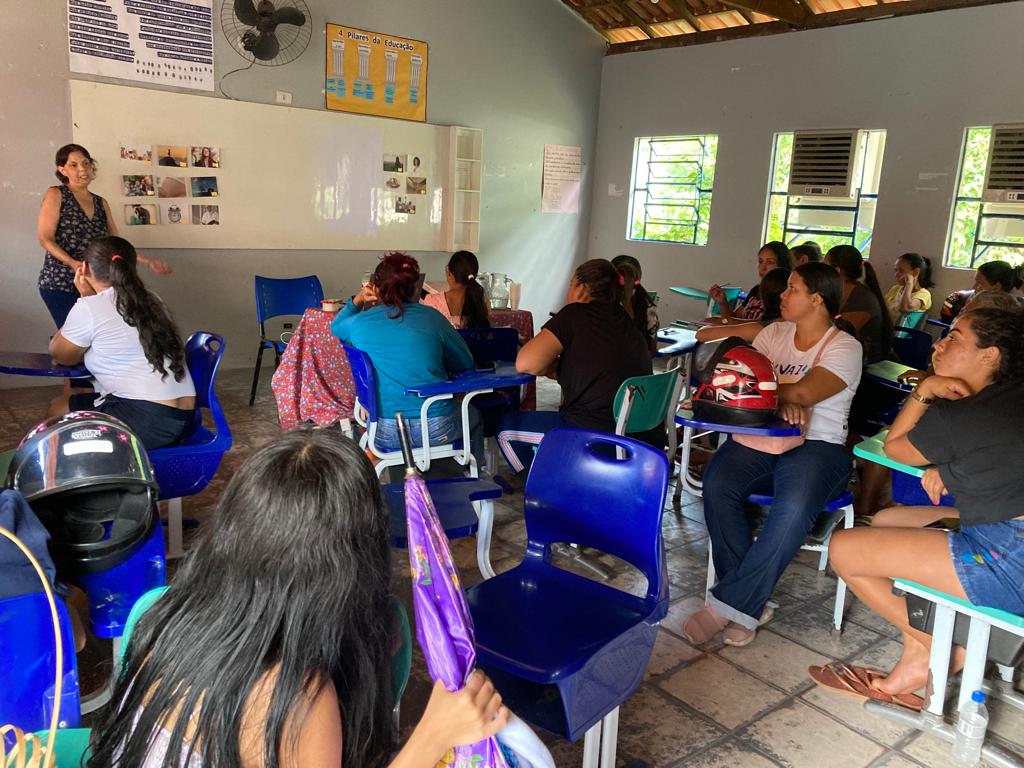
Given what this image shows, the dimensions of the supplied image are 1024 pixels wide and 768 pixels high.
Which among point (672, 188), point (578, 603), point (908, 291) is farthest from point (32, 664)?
point (672, 188)

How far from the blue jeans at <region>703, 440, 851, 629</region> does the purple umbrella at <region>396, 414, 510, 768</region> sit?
67.5 inches

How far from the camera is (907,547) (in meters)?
2.09

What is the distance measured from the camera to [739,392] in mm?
2484

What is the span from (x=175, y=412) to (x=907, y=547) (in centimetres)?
242

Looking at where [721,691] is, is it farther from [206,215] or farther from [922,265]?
[206,215]

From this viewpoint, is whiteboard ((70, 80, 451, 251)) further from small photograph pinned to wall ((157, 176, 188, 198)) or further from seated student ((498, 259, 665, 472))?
seated student ((498, 259, 665, 472))

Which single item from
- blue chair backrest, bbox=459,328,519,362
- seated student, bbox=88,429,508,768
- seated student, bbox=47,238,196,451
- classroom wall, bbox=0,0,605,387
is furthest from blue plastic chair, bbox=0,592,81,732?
classroom wall, bbox=0,0,605,387

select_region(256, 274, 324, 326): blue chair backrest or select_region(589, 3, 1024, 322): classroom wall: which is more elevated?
select_region(589, 3, 1024, 322): classroom wall

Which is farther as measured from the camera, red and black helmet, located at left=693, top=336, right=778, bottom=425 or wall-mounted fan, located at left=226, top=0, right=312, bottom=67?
wall-mounted fan, located at left=226, top=0, right=312, bottom=67

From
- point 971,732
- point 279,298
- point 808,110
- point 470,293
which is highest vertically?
point 808,110

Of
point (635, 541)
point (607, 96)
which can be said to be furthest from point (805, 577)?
point (607, 96)

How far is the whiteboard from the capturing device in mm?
5684

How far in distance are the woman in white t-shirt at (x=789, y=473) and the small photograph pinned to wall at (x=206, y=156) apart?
4788mm

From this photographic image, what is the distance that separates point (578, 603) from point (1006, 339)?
4.38 ft
